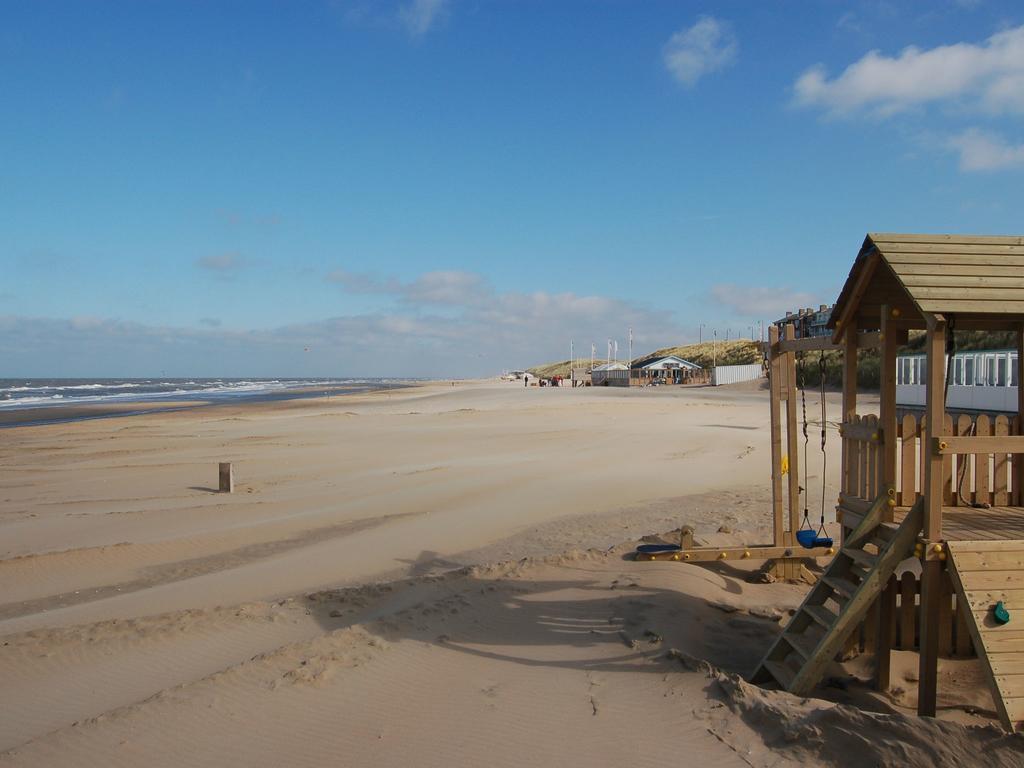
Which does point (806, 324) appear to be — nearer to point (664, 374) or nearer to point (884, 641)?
point (884, 641)

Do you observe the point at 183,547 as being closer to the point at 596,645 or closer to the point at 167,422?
the point at 596,645

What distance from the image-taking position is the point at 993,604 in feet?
18.8


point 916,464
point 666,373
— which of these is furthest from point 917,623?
point 666,373

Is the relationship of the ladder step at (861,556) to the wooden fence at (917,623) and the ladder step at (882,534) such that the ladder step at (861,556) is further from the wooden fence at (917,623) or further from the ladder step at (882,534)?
the wooden fence at (917,623)

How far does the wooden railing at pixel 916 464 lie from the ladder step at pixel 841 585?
0.86 m

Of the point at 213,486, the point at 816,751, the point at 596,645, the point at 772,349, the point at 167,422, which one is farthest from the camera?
the point at 167,422

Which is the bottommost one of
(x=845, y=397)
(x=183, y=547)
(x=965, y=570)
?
(x=183, y=547)

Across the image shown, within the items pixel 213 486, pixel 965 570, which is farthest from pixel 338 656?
pixel 213 486

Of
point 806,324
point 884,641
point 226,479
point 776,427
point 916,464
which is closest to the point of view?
point 884,641

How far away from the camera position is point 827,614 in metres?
6.60

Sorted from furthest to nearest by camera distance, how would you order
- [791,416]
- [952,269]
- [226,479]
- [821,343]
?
[226,479]
[791,416]
[821,343]
[952,269]

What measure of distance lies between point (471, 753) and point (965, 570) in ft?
13.5

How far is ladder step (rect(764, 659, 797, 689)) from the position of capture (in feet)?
21.1

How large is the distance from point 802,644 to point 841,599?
574mm
